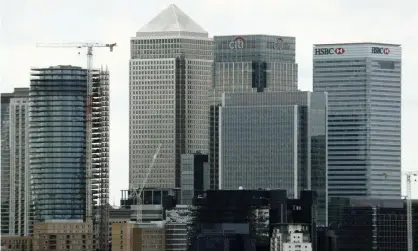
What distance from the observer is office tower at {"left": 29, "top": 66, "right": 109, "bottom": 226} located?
383ft

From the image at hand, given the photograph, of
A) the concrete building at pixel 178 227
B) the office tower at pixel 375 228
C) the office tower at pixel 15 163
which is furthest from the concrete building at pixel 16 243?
the office tower at pixel 375 228

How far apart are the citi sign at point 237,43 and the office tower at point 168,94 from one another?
247cm

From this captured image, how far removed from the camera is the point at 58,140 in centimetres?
11900

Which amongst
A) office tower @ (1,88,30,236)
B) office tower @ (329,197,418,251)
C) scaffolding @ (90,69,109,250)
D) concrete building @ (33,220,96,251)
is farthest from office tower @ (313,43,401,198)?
concrete building @ (33,220,96,251)

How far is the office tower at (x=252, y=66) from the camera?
136750 millimetres

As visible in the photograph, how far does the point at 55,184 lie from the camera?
383ft

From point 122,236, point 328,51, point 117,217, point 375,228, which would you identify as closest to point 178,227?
point 122,236

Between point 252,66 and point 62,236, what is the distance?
114ft

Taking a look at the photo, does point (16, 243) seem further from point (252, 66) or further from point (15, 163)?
point (252, 66)

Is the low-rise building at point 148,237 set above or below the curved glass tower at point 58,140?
below

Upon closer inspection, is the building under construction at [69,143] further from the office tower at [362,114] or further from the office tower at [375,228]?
the office tower at [362,114]

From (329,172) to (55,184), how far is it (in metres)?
23.6

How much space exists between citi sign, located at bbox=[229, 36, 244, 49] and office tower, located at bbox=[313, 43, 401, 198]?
220 inches

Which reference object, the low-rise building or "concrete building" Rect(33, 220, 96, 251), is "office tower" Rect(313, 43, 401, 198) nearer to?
the low-rise building
